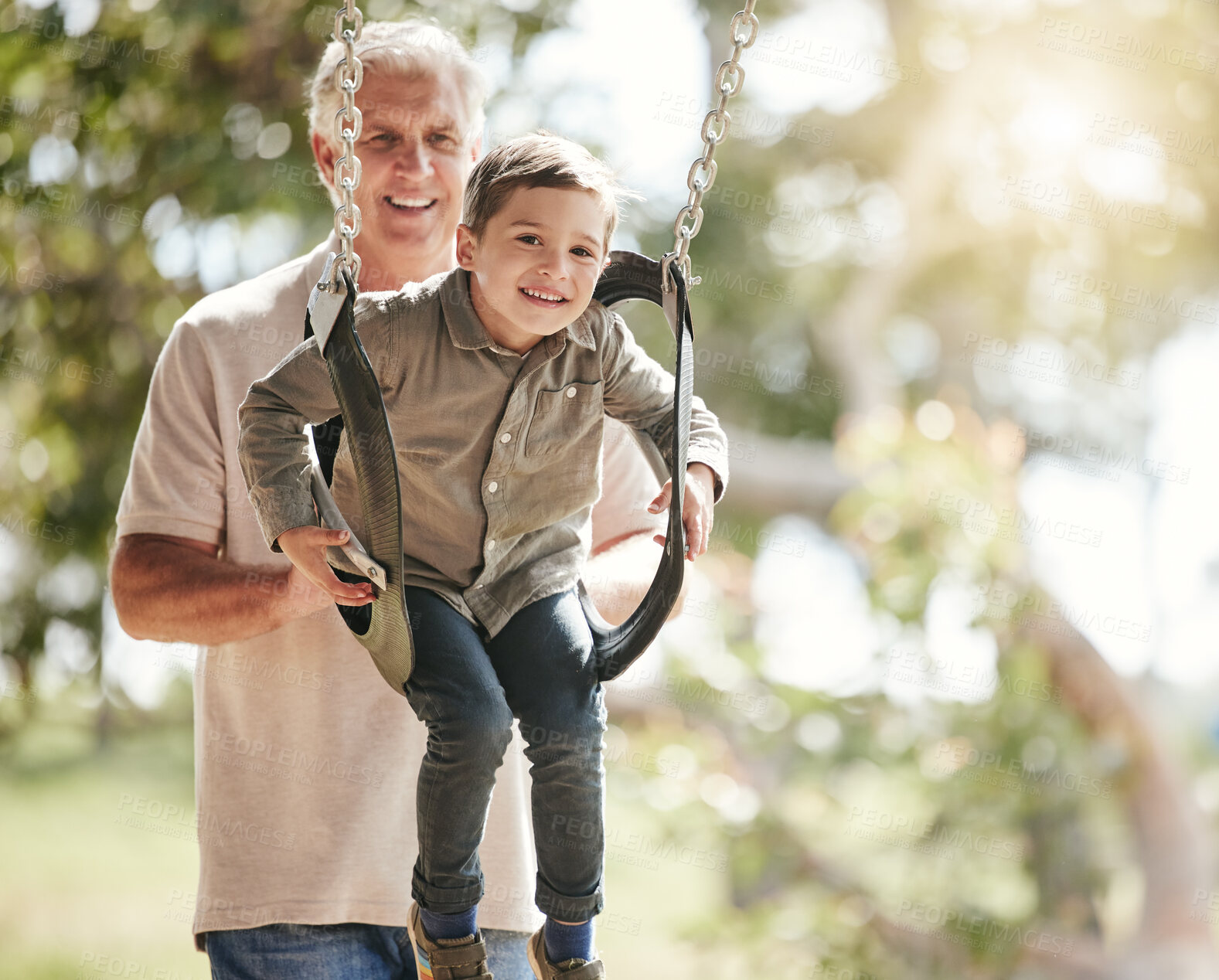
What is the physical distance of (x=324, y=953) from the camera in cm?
145

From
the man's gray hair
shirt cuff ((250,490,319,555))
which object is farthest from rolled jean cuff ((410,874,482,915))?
the man's gray hair

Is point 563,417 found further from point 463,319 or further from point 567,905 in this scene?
point 567,905

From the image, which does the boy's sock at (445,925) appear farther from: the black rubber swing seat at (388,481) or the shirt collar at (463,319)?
the shirt collar at (463,319)

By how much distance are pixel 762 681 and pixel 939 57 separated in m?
2.72

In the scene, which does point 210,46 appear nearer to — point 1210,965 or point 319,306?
point 319,306

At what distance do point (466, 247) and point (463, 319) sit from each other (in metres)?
0.06

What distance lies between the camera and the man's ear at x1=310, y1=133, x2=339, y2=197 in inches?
63.6

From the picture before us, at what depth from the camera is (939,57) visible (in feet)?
16.1

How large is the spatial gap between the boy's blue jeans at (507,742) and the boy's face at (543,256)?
0.26 meters

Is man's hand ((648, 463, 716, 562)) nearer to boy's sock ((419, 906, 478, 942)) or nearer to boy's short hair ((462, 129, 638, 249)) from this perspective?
boy's short hair ((462, 129, 638, 249))

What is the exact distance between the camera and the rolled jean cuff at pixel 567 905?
3.30 ft

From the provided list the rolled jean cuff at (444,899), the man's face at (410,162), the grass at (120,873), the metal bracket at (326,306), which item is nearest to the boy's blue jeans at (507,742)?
the rolled jean cuff at (444,899)

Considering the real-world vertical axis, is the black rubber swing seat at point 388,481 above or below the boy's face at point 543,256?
below

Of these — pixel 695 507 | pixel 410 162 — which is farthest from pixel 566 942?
pixel 410 162
